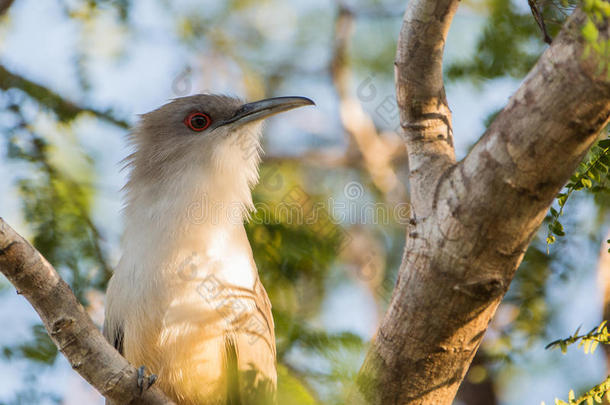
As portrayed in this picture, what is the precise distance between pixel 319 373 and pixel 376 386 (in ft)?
0.88

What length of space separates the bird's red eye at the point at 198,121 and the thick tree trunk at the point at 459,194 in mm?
2261

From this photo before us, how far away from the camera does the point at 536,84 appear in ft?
7.16

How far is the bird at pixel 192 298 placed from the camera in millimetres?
3680

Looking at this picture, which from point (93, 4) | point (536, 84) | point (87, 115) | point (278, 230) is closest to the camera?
point (536, 84)

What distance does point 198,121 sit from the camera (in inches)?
189

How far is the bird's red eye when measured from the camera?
4.79 metres

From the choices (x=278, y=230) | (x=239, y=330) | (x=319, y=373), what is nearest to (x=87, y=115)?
(x=278, y=230)

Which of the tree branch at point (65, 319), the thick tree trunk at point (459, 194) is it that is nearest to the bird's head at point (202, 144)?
the tree branch at point (65, 319)

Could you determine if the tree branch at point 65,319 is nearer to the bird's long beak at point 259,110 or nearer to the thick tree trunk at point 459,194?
the thick tree trunk at point 459,194

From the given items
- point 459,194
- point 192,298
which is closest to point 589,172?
point 459,194

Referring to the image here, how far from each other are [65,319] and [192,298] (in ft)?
3.63

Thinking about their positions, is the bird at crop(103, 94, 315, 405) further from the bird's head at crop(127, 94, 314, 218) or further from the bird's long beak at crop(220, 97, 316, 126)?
the bird's long beak at crop(220, 97, 316, 126)

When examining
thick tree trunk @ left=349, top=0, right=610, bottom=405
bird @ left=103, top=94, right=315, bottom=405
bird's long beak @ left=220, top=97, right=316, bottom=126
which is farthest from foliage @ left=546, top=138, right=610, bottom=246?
bird's long beak @ left=220, top=97, right=316, bottom=126

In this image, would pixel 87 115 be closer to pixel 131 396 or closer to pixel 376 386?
pixel 131 396
